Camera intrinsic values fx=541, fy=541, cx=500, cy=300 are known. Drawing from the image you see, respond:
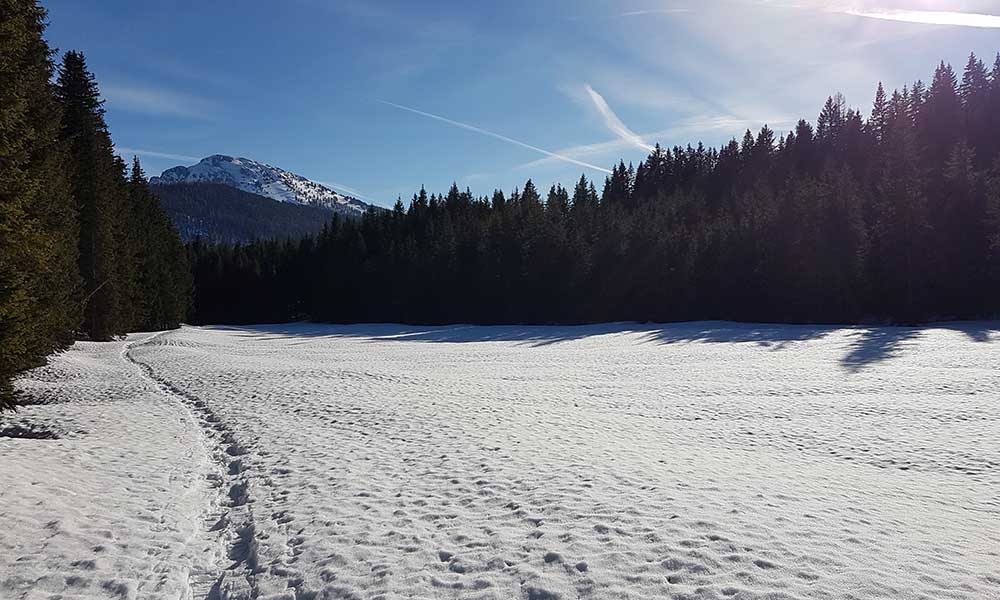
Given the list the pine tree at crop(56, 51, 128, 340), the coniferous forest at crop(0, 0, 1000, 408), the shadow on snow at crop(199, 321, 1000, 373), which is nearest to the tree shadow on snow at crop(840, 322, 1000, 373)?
the shadow on snow at crop(199, 321, 1000, 373)

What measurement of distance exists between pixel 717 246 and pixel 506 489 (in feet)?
177

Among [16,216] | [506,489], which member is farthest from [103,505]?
[16,216]

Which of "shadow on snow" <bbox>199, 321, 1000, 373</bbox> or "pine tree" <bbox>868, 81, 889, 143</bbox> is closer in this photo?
"shadow on snow" <bbox>199, 321, 1000, 373</bbox>

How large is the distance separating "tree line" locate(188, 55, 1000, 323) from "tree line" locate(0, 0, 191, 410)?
1159 inches

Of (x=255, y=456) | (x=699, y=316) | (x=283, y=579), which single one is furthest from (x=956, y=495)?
(x=699, y=316)

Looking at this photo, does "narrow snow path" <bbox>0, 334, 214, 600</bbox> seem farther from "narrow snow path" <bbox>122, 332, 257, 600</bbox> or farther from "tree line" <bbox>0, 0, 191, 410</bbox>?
"tree line" <bbox>0, 0, 191, 410</bbox>

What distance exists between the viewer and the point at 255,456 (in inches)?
487

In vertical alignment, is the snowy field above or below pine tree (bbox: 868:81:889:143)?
below

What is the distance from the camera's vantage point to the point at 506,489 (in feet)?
31.6

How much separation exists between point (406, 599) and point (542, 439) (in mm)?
7695

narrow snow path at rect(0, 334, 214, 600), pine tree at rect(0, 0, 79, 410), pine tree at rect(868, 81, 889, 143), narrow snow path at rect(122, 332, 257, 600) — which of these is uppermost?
pine tree at rect(868, 81, 889, 143)

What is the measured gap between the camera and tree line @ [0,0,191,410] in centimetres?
1147

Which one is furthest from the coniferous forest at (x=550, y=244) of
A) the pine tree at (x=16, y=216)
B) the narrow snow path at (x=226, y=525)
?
the narrow snow path at (x=226, y=525)

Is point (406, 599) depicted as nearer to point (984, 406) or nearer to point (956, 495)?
point (956, 495)
